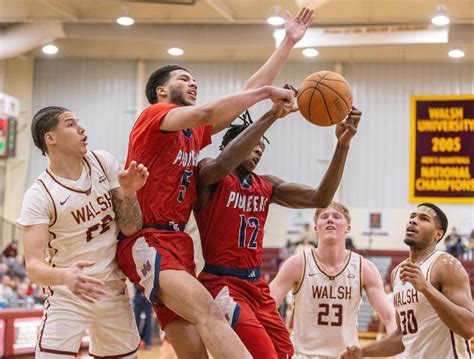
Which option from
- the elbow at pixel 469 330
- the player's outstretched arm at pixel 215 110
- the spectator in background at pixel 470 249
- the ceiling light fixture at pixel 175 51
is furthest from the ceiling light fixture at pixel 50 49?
the elbow at pixel 469 330

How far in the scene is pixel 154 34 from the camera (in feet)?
61.4

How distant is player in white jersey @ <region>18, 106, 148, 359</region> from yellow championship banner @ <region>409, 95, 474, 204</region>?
609 inches

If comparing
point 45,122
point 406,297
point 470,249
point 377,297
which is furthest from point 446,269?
point 470,249

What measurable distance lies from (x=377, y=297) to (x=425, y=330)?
2.81 feet

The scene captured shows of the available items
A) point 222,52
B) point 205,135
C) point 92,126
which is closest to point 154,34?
point 222,52

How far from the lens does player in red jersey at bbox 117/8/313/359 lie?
4.57 meters

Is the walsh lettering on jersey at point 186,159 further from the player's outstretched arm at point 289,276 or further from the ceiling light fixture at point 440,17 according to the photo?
the ceiling light fixture at point 440,17

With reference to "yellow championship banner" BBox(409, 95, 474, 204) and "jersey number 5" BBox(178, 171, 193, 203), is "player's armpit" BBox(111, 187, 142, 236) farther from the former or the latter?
"yellow championship banner" BBox(409, 95, 474, 204)

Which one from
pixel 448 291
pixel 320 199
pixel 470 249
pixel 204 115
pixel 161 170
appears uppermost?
pixel 204 115

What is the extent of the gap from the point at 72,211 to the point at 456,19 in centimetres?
1406

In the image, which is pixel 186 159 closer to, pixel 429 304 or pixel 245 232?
pixel 245 232

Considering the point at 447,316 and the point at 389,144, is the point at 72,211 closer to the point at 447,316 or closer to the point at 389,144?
the point at 447,316

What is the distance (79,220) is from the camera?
505 centimetres

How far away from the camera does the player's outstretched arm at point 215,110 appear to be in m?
4.54
